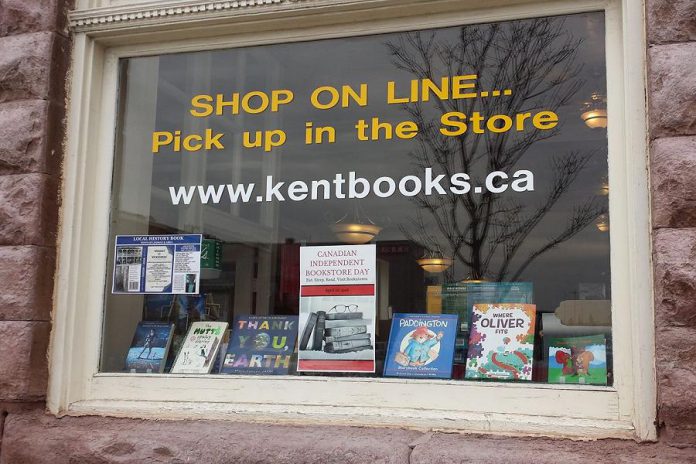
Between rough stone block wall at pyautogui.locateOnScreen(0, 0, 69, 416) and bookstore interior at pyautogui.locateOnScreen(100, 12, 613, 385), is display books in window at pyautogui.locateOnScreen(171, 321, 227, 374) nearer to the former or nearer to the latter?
bookstore interior at pyautogui.locateOnScreen(100, 12, 613, 385)

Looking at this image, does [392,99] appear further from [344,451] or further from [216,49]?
[344,451]

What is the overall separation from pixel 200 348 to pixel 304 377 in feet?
2.51

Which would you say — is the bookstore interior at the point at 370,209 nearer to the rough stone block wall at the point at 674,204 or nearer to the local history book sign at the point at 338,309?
the local history book sign at the point at 338,309

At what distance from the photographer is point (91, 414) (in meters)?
4.44

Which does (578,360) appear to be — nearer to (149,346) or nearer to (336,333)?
(336,333)

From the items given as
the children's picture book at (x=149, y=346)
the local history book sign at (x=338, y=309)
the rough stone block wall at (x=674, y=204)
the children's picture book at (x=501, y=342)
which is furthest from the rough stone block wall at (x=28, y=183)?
the rough stone block wall at (x=674, y=204)

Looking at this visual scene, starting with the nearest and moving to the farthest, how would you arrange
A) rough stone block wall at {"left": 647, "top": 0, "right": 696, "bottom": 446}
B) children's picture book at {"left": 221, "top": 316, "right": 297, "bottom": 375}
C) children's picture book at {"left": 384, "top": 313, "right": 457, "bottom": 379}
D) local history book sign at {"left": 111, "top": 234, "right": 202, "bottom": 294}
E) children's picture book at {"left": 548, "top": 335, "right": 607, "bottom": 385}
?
rough stone block wall at {"left": 647, "top": 0, "right": 696, "bottom": 446} < children's picture book at {"left": 548, "top": 335, "right": 607, "bottom": 385} < children's picture book at {"left": 384, "top": 313, "right": 457, "bottom": 379} < children's picture book at {"left": 221, "top": 316, "right": 297, "bottom": 375} < local history book sign at {"left": 111, "top": 234, "right": 202, "bottom": 294}

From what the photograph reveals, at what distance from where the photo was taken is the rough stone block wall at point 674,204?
340 cm

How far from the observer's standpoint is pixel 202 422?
13.8 ft

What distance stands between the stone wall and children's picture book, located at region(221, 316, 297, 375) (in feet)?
1.52

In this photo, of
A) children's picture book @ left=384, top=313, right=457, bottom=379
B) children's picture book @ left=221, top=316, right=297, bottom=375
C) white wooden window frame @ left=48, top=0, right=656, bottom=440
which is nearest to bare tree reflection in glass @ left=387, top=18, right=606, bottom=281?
white wooden window frame @ left=48, top=0, right=656, bottom=440

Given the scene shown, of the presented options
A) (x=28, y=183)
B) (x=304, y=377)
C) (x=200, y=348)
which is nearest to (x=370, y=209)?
(x=304, y=377)

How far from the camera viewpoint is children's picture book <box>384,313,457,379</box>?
422cm

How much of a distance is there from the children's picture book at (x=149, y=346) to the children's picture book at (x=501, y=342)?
6.19 ft
